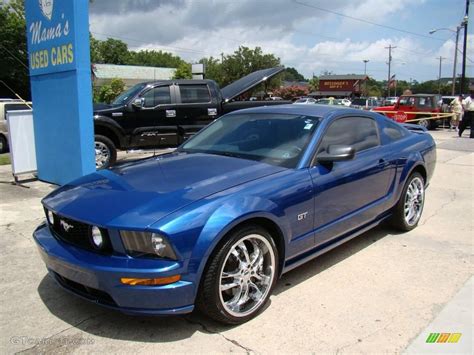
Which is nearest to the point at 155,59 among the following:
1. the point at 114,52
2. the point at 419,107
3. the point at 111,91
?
the point at 114,52

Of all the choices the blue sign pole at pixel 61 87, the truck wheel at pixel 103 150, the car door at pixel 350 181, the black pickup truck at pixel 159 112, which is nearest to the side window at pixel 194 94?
the black pickup truck at pixel 159 112

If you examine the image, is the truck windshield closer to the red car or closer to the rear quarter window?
the rear quarter window

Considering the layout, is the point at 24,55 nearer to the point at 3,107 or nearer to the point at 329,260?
the point at 3,107

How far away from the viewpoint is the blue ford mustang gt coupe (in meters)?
2.73

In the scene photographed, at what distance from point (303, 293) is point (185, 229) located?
1372 millimetres

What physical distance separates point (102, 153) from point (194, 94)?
8.38ft

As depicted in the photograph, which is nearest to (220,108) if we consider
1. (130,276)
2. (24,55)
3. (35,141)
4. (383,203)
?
(35,141)

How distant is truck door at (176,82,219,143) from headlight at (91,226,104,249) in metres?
7.03

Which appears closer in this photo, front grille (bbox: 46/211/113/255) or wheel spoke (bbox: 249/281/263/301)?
front grille (bbox: 46/211/113/255)

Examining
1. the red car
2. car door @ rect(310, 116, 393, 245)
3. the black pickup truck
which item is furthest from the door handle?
the red car

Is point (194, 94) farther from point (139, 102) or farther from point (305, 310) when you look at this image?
point (305, 310)

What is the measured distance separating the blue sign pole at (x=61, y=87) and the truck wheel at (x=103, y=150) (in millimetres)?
1196

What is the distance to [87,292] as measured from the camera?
2.97 m

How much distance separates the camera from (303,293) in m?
3.60
